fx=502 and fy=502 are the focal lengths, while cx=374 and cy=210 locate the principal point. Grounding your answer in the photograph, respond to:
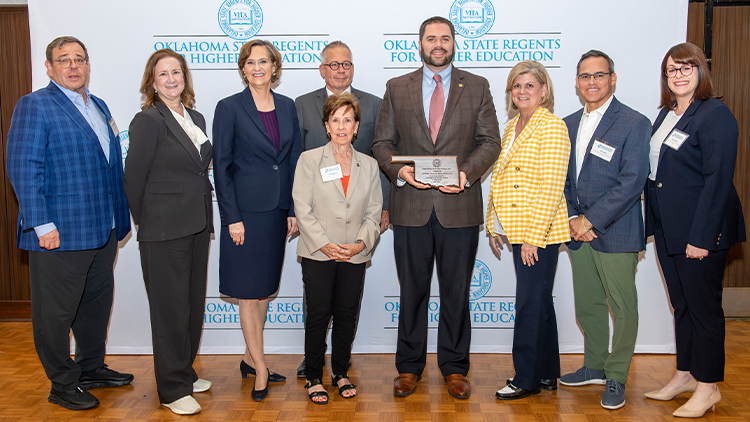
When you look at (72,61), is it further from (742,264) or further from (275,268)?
(742,264)

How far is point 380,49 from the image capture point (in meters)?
3.87

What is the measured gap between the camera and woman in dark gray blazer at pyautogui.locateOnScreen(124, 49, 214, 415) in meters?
2.74

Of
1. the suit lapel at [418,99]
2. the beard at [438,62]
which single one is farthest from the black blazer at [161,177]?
the beard at [438,62]

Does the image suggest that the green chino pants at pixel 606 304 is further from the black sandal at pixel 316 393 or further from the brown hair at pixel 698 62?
the black sandal at pixel 316 393

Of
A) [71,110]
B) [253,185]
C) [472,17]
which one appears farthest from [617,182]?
[71,110]

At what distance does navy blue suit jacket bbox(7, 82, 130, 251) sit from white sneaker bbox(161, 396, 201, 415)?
1043 millimetres

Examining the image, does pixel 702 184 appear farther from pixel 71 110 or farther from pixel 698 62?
pixel 71 110

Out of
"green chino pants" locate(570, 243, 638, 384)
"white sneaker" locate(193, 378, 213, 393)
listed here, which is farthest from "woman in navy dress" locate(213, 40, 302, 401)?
"green chino pants" locate(570, 243, 638, 384)

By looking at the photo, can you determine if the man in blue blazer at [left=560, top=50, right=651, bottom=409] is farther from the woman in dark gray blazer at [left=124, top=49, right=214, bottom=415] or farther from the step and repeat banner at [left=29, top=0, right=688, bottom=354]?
the woman in dark gray blazer at [left=124, top=49, right=214, bottom=415]

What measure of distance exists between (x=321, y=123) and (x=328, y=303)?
123cm

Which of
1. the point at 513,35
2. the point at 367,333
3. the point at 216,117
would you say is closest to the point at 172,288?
the point at 216,117

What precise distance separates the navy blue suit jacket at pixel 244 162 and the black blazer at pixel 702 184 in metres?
2.21

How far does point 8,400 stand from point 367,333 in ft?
7.83

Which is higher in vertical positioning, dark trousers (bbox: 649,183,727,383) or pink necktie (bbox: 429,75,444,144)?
pink necktie (bbox: 429,75,444,144)
